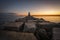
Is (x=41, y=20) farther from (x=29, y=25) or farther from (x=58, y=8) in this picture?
(x=58, y=8)

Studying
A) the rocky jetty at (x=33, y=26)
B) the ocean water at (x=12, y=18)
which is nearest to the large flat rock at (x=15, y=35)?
the rocky jetty at (x=33, y=26)

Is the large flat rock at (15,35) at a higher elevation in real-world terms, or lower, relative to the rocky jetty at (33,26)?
lower

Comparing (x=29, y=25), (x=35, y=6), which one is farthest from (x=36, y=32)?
(x=35, y=6)

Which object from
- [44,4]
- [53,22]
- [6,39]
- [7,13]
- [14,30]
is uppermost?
[44,4]

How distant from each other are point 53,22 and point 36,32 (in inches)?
12.6

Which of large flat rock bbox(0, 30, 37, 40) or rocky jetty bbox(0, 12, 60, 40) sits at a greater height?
rocky jetty bbox(0, 12, 60, 40)

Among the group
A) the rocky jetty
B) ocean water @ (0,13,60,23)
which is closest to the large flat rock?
the rocky jetty

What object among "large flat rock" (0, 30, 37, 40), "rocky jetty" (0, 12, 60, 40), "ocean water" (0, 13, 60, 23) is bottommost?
"large flat rock" (0, 30, 37, 40)

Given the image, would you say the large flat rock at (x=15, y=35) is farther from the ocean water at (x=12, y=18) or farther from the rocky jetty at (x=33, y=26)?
the ocean water at (x=12, y=18)

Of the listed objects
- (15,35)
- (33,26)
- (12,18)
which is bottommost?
(15,35)

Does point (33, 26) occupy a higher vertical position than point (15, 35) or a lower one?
higher

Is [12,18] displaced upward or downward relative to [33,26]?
upward

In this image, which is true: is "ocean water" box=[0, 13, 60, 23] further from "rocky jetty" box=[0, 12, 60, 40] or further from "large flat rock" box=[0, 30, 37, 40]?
"large flat rock" box=[0, 30, 37, 40]

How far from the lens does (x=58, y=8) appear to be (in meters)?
2.01
